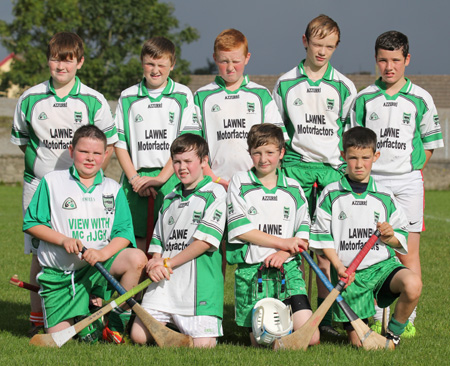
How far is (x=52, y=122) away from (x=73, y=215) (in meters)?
0.81

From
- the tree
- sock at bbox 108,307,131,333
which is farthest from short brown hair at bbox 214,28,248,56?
the tree

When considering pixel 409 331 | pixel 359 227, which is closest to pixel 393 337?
pixel 409 331

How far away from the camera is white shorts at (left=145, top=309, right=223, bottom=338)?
14.6 ft

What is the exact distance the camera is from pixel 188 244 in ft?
15.0

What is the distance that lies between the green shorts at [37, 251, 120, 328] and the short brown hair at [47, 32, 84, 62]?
150 centimetres

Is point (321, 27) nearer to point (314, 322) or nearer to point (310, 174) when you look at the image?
point (310, 174)

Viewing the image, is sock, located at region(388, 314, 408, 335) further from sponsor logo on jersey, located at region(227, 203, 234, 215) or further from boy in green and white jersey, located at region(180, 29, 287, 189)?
boy in green and white jersey, located at region(180, 29, 287, 189)

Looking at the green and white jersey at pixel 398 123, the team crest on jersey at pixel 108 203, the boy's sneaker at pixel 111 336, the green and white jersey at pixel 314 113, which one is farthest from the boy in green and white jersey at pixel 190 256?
the green and white jersey at pixel 398 123

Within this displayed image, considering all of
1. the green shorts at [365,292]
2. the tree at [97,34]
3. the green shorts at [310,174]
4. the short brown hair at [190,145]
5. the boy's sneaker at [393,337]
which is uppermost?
the tree at [97,34]

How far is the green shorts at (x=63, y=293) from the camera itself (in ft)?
15.0

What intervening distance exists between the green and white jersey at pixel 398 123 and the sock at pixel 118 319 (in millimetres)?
2098

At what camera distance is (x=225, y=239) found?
4824 millimetres

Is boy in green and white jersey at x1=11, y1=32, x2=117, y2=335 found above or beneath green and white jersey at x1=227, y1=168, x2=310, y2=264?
above

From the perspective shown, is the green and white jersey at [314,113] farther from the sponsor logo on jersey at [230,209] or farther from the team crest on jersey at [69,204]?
the team crest on jersey at [69,204]
